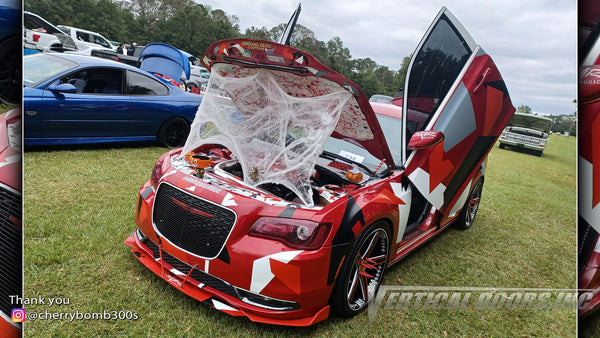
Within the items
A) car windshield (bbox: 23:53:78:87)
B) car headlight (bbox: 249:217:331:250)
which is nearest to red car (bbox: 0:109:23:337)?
car headlight (bbox: 249:217:331:250)

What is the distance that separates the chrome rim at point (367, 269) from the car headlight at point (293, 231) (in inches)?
14.5

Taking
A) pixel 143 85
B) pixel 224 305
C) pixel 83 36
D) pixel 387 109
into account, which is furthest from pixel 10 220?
pixel 83 36

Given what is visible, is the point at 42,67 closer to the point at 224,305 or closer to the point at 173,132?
the point at 173,132

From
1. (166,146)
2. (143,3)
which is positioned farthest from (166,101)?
(143,3)

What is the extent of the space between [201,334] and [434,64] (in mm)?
2672

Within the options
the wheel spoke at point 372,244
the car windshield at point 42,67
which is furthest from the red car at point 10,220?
the car windshield at point 42,67

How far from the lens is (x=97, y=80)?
5.08 metres

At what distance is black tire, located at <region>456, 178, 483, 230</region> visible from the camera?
435 centimetres

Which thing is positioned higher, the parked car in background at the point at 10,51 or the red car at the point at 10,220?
the parked car in background at the point at 10,51

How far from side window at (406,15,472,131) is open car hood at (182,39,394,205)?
0.52 metres

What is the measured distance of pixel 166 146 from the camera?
6164 mm

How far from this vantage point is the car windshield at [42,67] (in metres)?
4.29

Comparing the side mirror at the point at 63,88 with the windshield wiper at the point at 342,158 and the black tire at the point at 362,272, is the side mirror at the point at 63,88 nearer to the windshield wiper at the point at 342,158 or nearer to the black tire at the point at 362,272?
the windshield wiper at the point at 342,158

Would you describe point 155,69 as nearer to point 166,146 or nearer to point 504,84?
point 166,146
